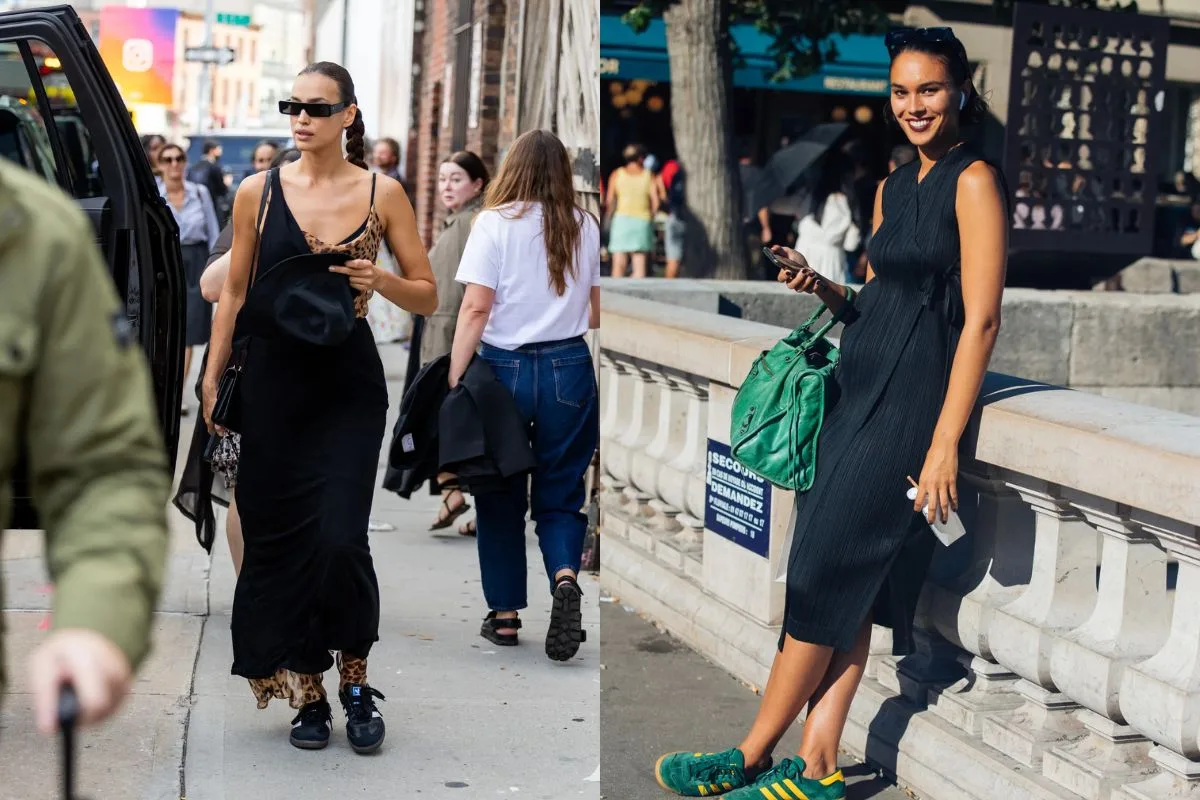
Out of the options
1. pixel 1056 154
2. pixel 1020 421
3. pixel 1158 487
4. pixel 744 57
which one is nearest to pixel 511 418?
pixel 1020 421

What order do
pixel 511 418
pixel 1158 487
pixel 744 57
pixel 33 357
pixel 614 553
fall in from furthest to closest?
pixel 744 57, pixel 614 553, pixel 511 418, pixel 1158 487, pixel 33 357

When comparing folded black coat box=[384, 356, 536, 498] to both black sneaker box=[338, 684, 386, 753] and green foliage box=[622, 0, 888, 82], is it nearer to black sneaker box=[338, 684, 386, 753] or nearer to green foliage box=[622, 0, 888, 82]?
black sneaker box=[338, 684, 386, 753]

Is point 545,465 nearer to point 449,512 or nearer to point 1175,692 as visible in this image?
point 449,512

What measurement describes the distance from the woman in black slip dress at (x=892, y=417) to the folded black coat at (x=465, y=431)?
5.26ft

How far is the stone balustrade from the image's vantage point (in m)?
3.59

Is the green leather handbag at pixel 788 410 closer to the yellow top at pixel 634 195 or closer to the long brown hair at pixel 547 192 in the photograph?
the long brown hair at pixel 547 192

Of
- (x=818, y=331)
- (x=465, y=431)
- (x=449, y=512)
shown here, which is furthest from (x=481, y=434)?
(x=449, y=512)

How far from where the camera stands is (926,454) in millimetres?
4047

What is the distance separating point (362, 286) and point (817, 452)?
4.19 ft

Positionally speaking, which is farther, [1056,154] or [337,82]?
[1056,154]

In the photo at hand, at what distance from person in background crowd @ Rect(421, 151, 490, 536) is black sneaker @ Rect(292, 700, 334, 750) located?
2.50m

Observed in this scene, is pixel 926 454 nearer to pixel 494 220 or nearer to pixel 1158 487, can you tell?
pixel 1158 487

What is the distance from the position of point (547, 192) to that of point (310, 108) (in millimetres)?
1367

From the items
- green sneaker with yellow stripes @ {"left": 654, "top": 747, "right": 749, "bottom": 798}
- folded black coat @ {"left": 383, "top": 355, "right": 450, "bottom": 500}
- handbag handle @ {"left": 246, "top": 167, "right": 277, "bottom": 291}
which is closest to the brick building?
folded black coat @ {"left": 383, "top": 355, "right": 450, "bottom": 500}
